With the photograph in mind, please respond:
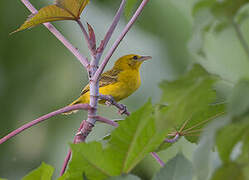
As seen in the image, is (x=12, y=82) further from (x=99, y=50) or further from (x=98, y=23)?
(x=99, y=50)

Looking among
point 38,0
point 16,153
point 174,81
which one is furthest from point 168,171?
point 38,0

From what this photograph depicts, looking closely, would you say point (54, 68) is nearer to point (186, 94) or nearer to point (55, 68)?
point (55, 68)

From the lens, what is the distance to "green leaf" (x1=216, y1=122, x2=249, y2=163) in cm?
23

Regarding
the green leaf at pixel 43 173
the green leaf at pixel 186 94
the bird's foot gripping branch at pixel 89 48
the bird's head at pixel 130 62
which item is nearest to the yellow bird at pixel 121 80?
the bird's head at pixel 130 62

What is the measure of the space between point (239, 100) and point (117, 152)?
0.15 metres

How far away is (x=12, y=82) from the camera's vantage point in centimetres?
209

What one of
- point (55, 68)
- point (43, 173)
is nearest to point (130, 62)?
point (55, 68)

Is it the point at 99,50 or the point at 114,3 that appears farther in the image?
the point at 114,3

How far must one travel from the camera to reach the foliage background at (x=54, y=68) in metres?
1.84

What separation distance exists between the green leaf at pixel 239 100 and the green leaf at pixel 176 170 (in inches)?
5.2

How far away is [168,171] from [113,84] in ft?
5.33

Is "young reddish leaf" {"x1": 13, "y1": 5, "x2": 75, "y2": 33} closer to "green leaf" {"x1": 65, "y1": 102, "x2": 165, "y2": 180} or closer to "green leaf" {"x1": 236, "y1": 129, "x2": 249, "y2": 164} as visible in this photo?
"green leaf" {"x1": 65, "y1": 102, "x2": 165, "y2": 180}

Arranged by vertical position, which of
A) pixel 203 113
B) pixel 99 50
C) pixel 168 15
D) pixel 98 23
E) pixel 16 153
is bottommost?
pixel 16 153

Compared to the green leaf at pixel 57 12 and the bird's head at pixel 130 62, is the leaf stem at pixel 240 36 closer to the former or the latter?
the green leaf at pixel 57 12
